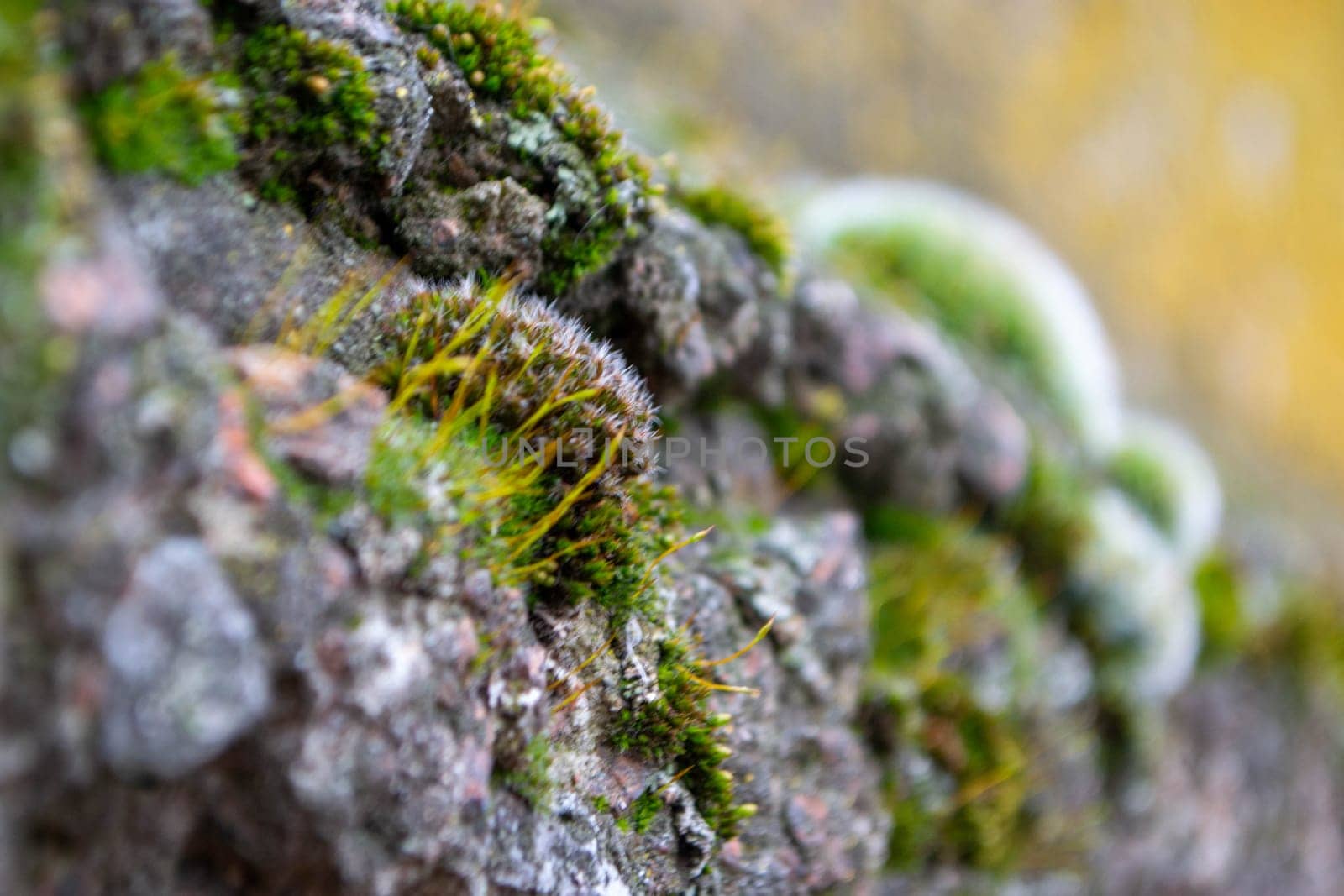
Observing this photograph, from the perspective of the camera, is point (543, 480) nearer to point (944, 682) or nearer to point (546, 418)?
point (546, 418)

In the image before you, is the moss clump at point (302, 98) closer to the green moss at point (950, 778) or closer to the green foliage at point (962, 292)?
the green moss at point (950, 778)

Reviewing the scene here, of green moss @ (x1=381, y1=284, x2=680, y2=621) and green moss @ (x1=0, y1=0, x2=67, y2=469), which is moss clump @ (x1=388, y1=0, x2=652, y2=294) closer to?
green moss @ (x1=381, y1=284, x2=680, y2=621)

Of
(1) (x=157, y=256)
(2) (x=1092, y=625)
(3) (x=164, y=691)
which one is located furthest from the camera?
(2) (x=1092, y=625)

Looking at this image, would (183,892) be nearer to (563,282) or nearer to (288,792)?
(288,792)

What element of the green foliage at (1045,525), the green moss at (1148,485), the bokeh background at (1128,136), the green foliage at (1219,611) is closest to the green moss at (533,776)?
the green foliage at (1045,525)

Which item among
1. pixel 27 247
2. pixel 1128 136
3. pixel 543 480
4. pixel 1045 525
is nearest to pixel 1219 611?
pixel 1045 525

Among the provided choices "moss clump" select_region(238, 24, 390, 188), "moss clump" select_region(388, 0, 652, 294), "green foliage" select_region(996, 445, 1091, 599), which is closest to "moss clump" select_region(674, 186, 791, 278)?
"moss clump" select_region(388, 0, 652, 294)

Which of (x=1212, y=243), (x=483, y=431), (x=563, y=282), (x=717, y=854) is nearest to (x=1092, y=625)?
(x=717, y=854)
